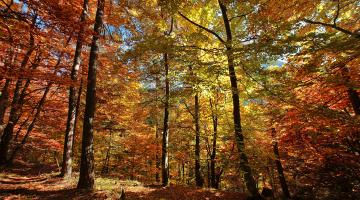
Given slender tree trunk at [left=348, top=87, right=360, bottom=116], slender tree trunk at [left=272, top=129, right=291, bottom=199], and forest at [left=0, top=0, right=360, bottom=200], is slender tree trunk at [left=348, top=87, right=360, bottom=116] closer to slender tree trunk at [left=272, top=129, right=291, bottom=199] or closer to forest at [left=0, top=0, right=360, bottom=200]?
forest at [left=0, top=0, right=360, bottom=200]

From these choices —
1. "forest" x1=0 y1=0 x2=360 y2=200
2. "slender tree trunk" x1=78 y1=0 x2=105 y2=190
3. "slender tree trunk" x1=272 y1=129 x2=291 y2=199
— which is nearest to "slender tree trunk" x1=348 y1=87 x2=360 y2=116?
"forest" x1=0 y1=0 x2=360 y2=200

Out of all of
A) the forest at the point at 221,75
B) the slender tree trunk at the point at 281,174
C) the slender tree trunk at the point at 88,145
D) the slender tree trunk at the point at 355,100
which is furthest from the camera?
the slender tree trunk at the point at 281,174

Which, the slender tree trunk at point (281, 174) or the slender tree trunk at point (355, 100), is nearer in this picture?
the slender tree trunk at point (355, 100)

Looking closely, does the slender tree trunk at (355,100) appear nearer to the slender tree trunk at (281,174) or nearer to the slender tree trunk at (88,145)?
the slender tree trunk at (281,174)

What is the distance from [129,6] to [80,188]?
26.5 ft

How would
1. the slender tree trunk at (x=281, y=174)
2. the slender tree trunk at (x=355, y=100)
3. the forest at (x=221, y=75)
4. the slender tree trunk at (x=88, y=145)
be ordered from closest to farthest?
the forest at (x=221, y=75), the slender tree trunk at (x=88, y=145), the slender tree trunk at (x=355, y=100), the slender tree trunk at (x=281, y=174)

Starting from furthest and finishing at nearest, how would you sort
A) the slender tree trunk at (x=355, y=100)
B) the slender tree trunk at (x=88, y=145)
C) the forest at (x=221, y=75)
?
the slender tree trunk at (x=355, y=100), the slender tree trunk at (x=88, y=145), the forest at (x=221, y=75)

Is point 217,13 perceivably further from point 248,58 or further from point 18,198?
point 18,198

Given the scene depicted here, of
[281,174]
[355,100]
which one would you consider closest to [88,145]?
[355,100]

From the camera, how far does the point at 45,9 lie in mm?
6809

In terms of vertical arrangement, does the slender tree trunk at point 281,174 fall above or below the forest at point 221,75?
below

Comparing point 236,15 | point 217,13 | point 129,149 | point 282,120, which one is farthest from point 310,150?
point 129,149

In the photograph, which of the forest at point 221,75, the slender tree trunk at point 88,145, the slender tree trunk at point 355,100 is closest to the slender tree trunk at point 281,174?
the forest at point 221,75

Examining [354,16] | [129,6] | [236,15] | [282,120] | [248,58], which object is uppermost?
[129,6]
